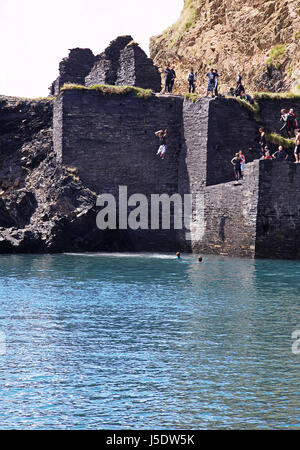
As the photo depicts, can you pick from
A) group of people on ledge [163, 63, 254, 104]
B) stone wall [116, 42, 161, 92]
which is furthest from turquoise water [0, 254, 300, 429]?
stone wall [116, 42, 161, 92]

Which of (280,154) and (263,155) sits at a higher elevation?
(263,155)

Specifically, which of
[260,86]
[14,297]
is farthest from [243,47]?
[14,297]

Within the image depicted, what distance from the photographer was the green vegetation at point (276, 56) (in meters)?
50.2

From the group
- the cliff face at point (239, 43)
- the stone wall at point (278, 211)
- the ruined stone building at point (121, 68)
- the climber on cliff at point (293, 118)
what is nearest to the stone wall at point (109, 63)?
the ruined stone building at point (121, 68)

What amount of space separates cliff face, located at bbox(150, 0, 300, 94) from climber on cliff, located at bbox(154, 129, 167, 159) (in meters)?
11.4

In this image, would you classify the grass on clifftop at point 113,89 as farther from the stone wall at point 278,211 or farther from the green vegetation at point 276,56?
the green vegetation at point 276,56

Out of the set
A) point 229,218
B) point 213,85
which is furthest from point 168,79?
point 229,218

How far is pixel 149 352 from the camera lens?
51.6 feet

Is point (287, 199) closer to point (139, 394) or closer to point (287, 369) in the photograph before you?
point (287, 369)

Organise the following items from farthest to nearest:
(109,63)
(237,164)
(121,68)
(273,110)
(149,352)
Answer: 1. (121,68)
2. (109,63)
3. (273,110)
4. (237,164)
5. (149,352)

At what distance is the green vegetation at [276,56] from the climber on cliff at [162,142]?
14.3m

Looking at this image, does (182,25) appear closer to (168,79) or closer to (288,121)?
(168,79)

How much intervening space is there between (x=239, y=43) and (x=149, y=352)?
1661 inches
